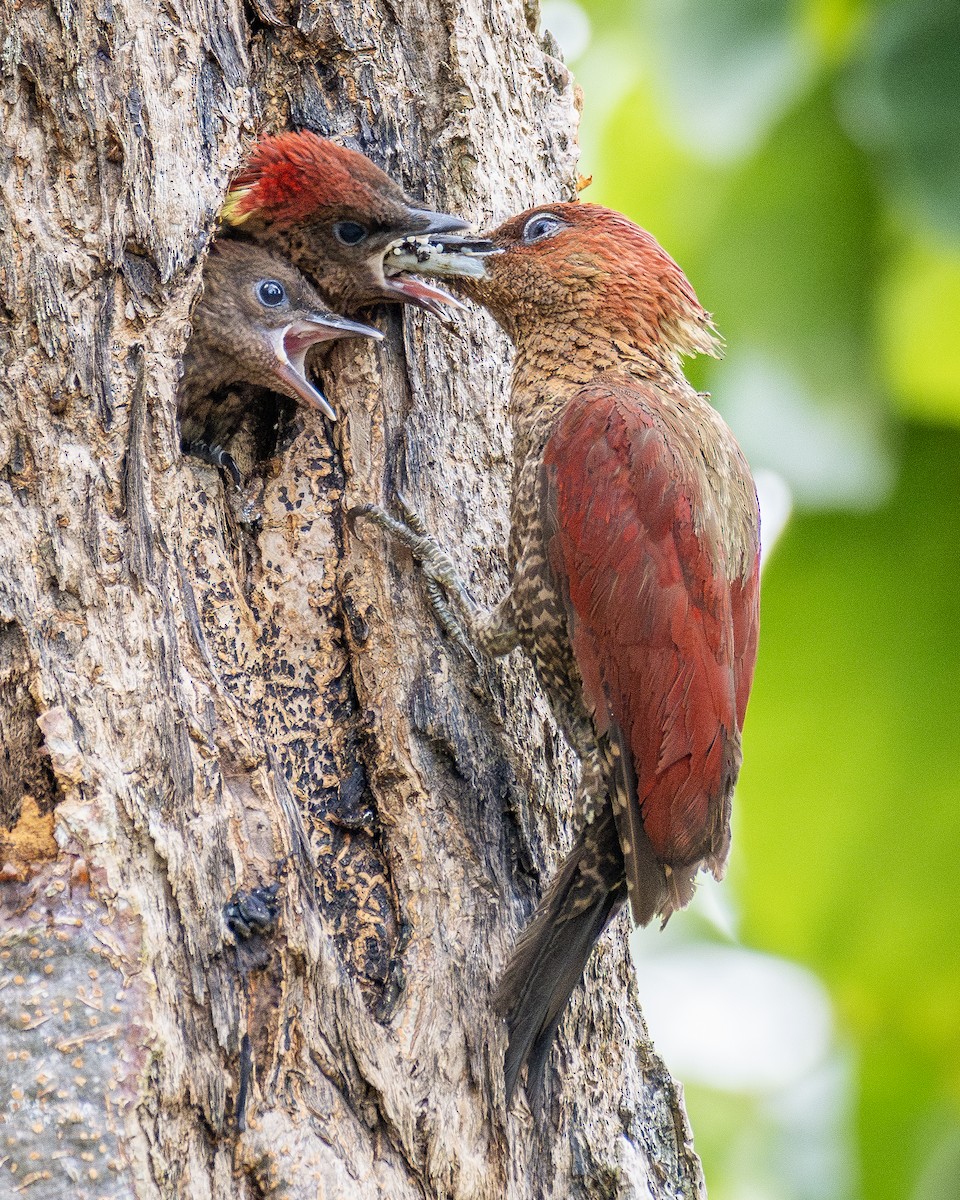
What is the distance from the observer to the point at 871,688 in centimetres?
389

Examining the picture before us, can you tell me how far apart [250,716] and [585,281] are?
1524 millimetres

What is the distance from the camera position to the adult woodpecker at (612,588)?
2959 millimetres

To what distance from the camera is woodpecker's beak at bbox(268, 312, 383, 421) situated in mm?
3271

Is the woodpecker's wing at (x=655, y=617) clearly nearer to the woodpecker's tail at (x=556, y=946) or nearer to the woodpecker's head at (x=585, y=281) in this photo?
the woodpecker's tail at (x=556, y=946)

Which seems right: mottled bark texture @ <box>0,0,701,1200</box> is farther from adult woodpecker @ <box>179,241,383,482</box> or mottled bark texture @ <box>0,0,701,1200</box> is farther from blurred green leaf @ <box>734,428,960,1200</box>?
blurred green leaf @ <box>734,428,960,1200</box>

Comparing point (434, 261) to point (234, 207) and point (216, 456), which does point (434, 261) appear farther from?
point (216, 456)

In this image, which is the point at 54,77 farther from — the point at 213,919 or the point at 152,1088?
the point at 152,1088

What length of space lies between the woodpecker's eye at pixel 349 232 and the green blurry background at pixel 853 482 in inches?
42.1

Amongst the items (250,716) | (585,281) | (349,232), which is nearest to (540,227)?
(585,281)

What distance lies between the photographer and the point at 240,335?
3414 mm

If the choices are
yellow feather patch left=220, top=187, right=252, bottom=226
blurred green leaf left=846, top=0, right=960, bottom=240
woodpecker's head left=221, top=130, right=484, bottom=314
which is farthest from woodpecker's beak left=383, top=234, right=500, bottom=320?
blurred green leaf left=846, top=0, right=960, bottom=240

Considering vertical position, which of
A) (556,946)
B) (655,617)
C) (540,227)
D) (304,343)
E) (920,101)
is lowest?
(556,946)

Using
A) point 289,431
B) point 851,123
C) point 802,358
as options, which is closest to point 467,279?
point 289,431

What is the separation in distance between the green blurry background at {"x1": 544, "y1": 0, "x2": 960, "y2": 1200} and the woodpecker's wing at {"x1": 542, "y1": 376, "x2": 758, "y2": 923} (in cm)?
63
